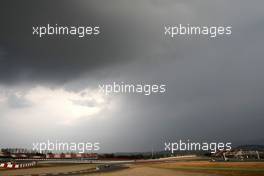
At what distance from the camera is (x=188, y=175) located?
41625 millimetres

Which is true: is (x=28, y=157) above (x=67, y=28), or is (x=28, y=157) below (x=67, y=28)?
below

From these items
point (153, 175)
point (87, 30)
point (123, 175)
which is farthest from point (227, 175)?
point (87, 30)

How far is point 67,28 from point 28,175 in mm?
19109

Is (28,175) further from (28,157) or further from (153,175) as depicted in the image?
(28,157)

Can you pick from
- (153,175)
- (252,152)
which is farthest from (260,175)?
(252,152)

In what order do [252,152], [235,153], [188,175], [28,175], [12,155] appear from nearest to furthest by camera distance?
[188,175] < [28,175] < [252,152] < [235,153] < [12,155]

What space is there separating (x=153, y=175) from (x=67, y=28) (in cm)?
1898

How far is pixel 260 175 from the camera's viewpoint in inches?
1686

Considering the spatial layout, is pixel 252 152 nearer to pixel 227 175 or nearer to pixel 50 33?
pixel 227 175

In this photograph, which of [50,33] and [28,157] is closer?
[50,33]

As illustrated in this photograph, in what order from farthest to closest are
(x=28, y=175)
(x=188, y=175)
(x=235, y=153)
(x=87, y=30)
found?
(x=235, y=153), (x=28, y=175), (x=188, y=175), (x=87, y=30)

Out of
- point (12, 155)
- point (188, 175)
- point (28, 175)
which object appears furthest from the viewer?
point (12, 155)

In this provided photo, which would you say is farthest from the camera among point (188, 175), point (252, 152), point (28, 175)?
point (252, 152)

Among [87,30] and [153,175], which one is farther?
[153,175]
